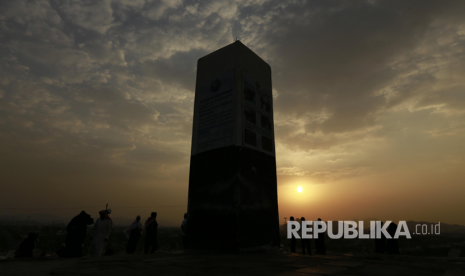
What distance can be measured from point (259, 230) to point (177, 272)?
13.0ft

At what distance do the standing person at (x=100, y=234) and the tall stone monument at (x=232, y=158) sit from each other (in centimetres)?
273

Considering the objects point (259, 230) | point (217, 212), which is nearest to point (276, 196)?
point (259, 230)

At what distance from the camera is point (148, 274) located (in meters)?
2.91

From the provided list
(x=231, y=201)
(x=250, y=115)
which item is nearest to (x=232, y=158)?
(x=231, y=201)

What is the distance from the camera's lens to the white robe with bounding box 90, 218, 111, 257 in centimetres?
767

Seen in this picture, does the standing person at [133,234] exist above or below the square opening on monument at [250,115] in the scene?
below

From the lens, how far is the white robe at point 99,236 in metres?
7.67

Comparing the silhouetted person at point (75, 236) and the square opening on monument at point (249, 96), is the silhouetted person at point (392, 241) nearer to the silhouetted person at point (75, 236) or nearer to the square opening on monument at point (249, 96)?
the square opening on monument at point (249, 96)

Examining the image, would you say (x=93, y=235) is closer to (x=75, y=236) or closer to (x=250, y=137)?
(x=75, y=236)

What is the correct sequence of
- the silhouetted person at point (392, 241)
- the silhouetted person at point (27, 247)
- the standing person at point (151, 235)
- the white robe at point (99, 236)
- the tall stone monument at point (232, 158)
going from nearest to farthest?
the tall stone monument at point (232, 158), the white robe at point (99, 236), the silhouetted person at point (27, 247), the standing person at point (151, 235), the silhouetted person at point (392, 241)

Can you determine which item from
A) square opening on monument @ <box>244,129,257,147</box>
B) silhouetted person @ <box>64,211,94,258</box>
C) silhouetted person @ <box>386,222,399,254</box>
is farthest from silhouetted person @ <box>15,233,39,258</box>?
silhouetted person @ <box>386,222,399,254</box>

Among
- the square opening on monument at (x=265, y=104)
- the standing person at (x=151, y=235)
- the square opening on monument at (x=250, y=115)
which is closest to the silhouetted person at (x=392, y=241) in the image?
the square opening on monument at (x=265, y=104)

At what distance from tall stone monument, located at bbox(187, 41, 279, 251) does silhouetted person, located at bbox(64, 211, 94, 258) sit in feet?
9.17

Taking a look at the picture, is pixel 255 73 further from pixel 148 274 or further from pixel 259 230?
pixel 148 274
